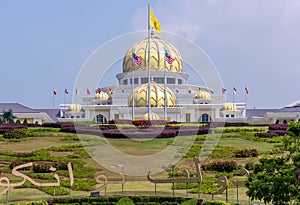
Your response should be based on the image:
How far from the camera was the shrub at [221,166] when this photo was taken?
16.8m

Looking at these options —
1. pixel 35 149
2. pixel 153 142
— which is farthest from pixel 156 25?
pixel 35 149

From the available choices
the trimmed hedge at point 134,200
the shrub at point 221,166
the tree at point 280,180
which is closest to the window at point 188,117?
the shrub at point 221,166

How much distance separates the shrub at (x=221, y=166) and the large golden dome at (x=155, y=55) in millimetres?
31659

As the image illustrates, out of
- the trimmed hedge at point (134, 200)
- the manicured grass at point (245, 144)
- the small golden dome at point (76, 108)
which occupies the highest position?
the small golden dome at point (76, 108)

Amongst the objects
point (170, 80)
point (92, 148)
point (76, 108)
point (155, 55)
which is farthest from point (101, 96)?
point (92, 148)

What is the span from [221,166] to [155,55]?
32.1 metres

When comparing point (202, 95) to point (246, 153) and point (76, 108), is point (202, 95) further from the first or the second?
point (246, 153)

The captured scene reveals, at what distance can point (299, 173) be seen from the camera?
829cm

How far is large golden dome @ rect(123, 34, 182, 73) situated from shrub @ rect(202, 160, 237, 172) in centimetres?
3166

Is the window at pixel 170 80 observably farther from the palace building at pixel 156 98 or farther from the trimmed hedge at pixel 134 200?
the trimmed hedge at pixel 134 200

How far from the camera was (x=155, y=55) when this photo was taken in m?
48.1

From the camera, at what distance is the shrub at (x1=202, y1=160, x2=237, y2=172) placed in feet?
55.2

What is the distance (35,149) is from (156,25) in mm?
17876

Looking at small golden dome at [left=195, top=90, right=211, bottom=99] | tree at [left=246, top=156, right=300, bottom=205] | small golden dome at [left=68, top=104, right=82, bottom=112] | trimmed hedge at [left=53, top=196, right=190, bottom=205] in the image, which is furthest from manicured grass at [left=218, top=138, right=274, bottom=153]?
small golden dome at [left=68, top=104, right=82, bottom=112]
